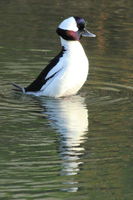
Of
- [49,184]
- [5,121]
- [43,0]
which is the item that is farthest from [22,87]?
[43,0]

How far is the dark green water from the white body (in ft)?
0.48

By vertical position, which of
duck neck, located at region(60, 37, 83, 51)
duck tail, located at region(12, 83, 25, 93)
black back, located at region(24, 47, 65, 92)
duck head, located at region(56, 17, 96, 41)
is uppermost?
duck head, located at region(56, 17, 96, 41)

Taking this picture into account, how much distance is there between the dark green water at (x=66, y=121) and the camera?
26.0 feet

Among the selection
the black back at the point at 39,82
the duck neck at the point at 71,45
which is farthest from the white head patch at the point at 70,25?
the black back at the point at 39,82

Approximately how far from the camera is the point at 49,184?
7867 millimetres

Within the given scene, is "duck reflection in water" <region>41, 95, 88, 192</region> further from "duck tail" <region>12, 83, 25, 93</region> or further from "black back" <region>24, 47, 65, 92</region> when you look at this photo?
"duck tail" <region>12, 83, 25, 93</region>

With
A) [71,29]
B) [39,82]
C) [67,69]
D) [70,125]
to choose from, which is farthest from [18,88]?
[70,125]

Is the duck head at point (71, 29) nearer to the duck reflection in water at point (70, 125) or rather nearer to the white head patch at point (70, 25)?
the white head patch at point (70, 25)

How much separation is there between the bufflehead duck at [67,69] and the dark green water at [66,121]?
0.45ft

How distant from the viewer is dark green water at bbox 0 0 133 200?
7910mm

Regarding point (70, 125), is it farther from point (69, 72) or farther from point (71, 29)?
point (71, 29)

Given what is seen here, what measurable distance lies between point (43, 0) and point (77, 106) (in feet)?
Answer: 25.8

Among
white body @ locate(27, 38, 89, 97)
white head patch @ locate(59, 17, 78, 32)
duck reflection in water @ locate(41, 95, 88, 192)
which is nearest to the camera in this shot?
duck reflection in water @ locate(41, 95, 88, 192)

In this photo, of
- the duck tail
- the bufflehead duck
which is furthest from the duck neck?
the duck tail
